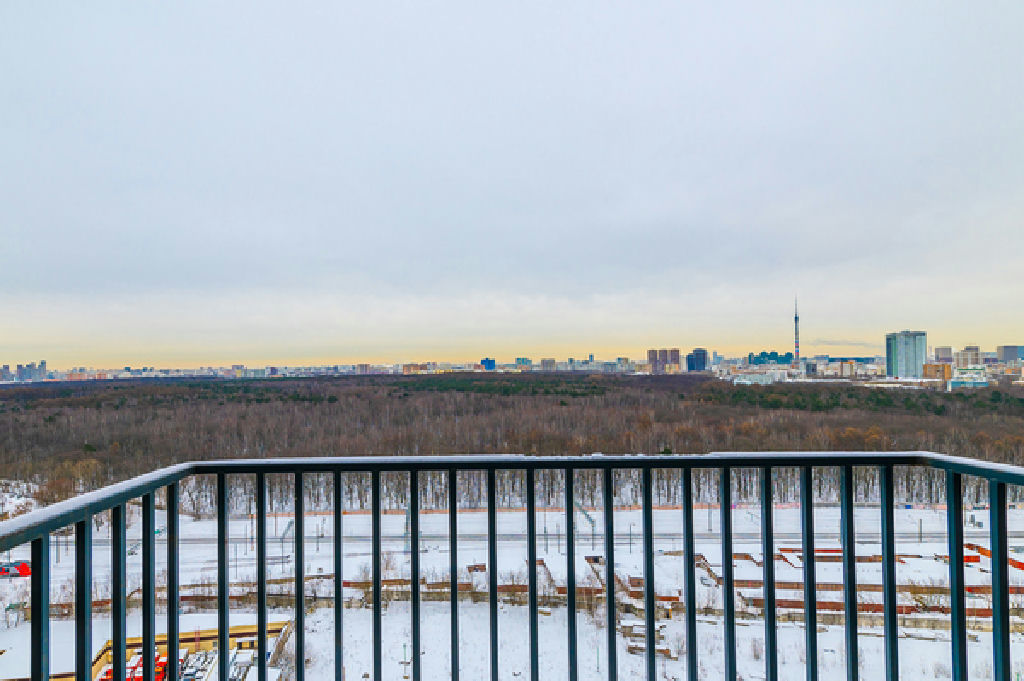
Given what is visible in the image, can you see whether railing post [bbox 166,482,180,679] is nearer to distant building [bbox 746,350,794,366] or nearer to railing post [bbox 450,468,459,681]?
railing post [bbox 450,468,459,681]

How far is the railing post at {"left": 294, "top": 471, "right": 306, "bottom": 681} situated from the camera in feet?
5.12

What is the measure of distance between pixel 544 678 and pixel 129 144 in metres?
4.86

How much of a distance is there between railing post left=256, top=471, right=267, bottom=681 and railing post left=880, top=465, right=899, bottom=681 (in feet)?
6.65

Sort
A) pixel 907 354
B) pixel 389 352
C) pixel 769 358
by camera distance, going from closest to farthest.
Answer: pixel 907 354 < pixel 769 358 < pixel 389 352

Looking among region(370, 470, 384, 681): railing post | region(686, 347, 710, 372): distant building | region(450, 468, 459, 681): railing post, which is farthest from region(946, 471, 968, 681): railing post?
region(686, 347, 710, 372): distant building

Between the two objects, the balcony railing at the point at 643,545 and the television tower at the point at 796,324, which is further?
the television tower at the point at 796,324

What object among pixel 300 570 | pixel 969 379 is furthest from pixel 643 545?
pixel 969 379

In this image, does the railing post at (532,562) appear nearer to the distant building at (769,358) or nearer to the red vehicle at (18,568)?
the red vehicle at (18,568)

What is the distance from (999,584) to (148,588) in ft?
8.30

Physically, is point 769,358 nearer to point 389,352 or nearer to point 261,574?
point 389,352

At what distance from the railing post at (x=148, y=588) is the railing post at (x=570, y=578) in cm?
122

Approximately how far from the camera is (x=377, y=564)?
63.9 inches

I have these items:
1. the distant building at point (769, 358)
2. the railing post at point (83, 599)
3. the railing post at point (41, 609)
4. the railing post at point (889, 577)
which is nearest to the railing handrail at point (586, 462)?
the railing post at point (889, 577)

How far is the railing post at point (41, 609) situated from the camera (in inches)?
39.6
